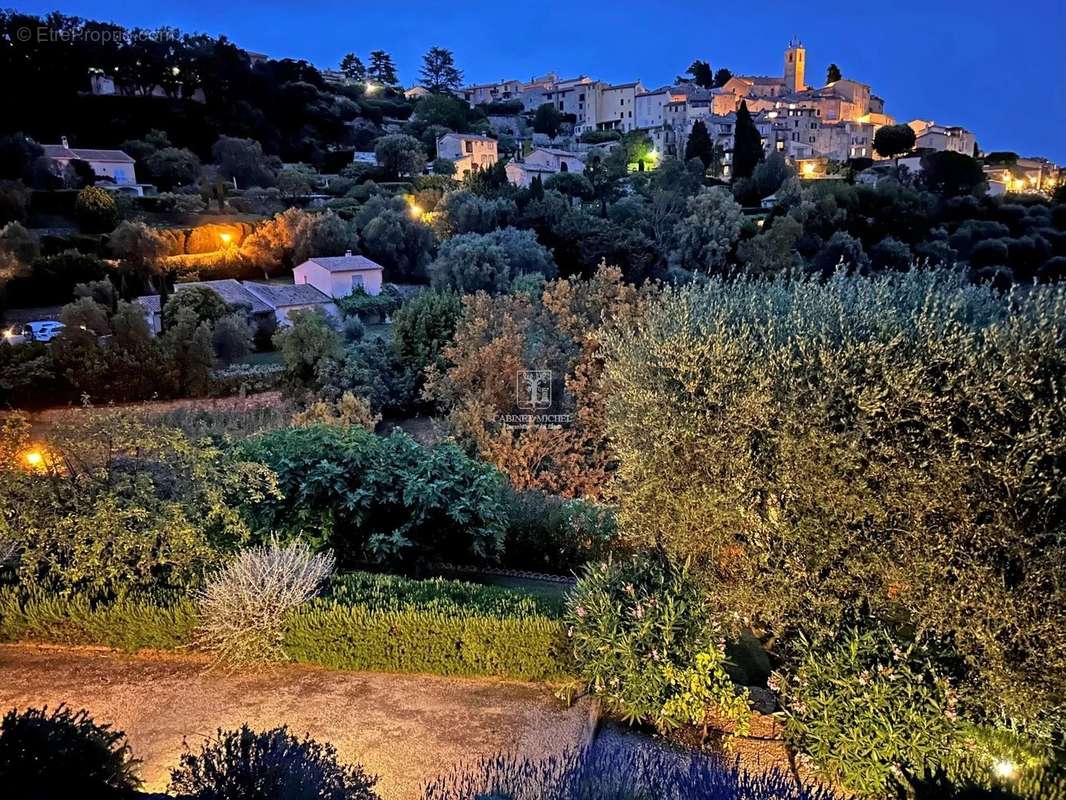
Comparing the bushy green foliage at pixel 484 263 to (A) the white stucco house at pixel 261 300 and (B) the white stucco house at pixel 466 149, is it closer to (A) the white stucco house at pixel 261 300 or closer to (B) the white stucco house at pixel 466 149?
(A) the white stucco house at pixel 261 300

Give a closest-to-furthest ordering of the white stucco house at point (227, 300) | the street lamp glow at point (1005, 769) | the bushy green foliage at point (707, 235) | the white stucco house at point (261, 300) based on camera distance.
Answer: the street lamp glow at point (1005, 769), the white stucco house at point (227, 300), the white stucco house at point (261, 300), the bushy green foliage at point (707, 235)

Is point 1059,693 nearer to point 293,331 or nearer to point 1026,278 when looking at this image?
point 293,331

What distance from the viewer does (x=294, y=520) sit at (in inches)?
335

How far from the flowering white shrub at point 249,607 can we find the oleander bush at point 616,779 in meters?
2.22

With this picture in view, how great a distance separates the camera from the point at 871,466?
16.0ft

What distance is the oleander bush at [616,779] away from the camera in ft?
13.0

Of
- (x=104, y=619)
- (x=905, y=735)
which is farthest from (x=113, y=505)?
(x=905, y=735)

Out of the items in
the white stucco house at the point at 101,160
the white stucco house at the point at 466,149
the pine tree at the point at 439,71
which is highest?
the pine tree at the point at 439,71

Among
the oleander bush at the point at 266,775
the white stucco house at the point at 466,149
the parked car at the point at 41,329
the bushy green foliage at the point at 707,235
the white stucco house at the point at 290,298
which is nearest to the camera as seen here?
the oleander bush at the point at 266,775

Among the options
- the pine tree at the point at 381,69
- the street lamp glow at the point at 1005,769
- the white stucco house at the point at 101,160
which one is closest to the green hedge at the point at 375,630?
the street lamp glow at the point at 1005,769

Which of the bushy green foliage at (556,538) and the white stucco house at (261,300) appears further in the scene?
the white stucco house at (261,300)

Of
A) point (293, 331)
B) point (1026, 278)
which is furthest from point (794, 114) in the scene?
point (293, 331)

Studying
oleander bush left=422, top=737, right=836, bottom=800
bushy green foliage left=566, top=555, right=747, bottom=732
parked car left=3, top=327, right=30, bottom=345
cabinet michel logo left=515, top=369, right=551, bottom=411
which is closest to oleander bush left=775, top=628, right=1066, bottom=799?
oleander bush left=422, top=737, right=836, bottom=800

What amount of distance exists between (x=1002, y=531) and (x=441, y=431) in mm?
9937
